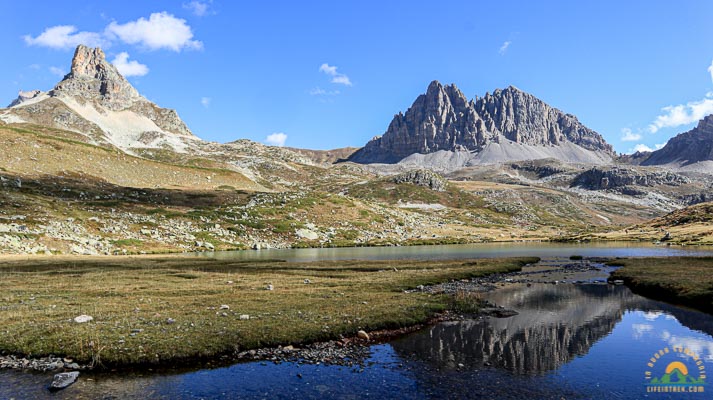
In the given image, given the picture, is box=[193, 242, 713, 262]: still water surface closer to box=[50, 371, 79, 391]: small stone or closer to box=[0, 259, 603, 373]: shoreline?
box=[0, 259, 603, 373]: shoreline

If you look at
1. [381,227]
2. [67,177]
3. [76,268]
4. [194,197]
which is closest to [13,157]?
[67,177]

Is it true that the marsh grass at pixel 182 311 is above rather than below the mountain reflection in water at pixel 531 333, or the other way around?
above

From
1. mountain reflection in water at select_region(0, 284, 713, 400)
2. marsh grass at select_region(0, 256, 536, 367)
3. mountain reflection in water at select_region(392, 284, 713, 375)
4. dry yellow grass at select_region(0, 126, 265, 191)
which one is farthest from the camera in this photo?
dry yellow grass at select_region(0, 126, 265, 191)

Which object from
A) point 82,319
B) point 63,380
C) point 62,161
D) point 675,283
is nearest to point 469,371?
point 63,380

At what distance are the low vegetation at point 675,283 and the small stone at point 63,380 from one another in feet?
151

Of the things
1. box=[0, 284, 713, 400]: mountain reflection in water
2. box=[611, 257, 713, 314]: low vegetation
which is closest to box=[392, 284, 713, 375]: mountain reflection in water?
box=[0, 284, 713, 400]: mountain reflection in water

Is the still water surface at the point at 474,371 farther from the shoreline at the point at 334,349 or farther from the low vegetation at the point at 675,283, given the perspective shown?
the low vegetation at the point at 675,283

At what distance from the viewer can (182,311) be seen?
30297 mm

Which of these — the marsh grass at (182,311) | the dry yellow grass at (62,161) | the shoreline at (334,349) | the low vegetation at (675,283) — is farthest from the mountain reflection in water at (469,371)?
the dry yellow grass at (62,161)

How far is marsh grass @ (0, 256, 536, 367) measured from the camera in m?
22.4

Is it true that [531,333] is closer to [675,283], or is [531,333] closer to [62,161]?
[675,283]

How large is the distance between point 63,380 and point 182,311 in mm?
12191

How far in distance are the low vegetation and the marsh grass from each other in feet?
77.4

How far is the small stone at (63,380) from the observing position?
696 inches
